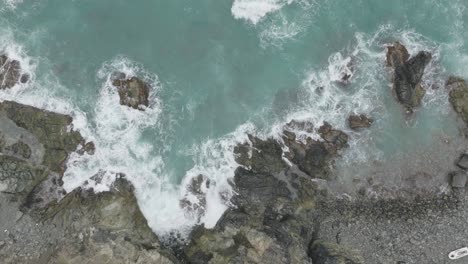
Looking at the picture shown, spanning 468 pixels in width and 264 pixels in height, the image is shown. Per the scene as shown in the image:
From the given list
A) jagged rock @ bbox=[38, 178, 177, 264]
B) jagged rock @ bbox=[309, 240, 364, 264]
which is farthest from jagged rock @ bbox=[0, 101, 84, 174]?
jagged rock @ bbox=[309, 240, 364, 264]

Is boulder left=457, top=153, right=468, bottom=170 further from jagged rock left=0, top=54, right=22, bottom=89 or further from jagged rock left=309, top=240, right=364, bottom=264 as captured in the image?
jagged rock left=0, top=54, right=22, bottom=89

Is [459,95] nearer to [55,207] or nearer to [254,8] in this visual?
[254,8]

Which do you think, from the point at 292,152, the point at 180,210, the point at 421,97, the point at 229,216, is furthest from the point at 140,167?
the point at 421,97

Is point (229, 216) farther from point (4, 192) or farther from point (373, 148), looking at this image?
point (4, 192)

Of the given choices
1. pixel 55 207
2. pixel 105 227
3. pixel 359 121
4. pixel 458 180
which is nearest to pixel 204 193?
pixel 105 227

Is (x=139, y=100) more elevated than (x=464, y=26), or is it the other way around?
(x=464, y=26)

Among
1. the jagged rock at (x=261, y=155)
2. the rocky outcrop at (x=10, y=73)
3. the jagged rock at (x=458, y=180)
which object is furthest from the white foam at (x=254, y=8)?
the jagged rock at (x=458, y=180)

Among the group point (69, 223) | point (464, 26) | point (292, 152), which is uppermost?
point (464, 26)
